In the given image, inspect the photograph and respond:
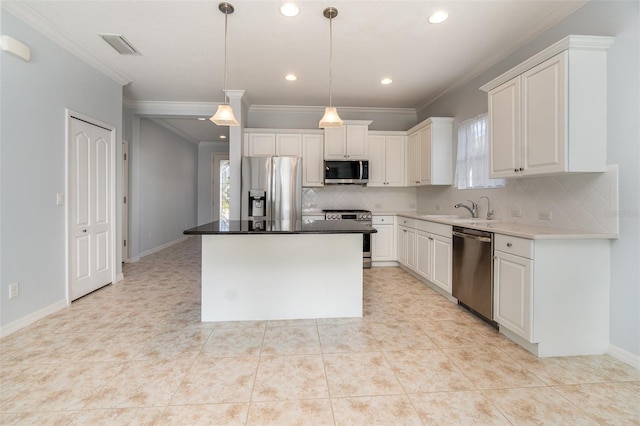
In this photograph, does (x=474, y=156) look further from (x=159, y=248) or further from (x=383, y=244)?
(x=159, y=248)

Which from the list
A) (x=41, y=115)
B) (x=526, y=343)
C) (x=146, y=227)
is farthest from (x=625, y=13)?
(x=146, y=227)

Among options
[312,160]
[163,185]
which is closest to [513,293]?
[312,160]

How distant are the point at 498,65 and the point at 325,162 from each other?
2.56 m

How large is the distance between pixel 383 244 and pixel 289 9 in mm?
3469

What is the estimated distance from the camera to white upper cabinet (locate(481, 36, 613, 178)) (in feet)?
7.04

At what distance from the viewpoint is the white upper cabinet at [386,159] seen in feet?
16.7

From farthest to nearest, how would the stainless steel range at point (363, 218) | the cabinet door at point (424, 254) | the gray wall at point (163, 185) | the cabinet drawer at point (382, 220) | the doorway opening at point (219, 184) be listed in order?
the doorway opening at point (219, 184) → the gray wall at point (163, 185) → the cabinet drawer at point (382, 220) → the stainless steel range at point (363, 218) → the cabinet door at point (424, 254)

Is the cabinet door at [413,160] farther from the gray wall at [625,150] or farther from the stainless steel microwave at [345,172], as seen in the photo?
the gray wall at [625,150]

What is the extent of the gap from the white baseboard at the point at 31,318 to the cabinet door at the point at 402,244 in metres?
4.17

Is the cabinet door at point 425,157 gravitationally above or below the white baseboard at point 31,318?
above

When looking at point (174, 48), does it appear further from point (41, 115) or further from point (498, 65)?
point (498, 65)

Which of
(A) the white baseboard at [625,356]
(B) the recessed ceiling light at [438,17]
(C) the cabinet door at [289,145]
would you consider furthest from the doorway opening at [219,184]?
(A) the white baseboard at [625,356]

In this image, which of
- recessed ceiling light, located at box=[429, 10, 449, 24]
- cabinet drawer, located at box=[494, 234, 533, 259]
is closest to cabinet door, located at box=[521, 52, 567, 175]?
cabinet drawer, located at box=[494, 234, 533, 259]

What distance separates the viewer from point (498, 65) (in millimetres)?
3387
